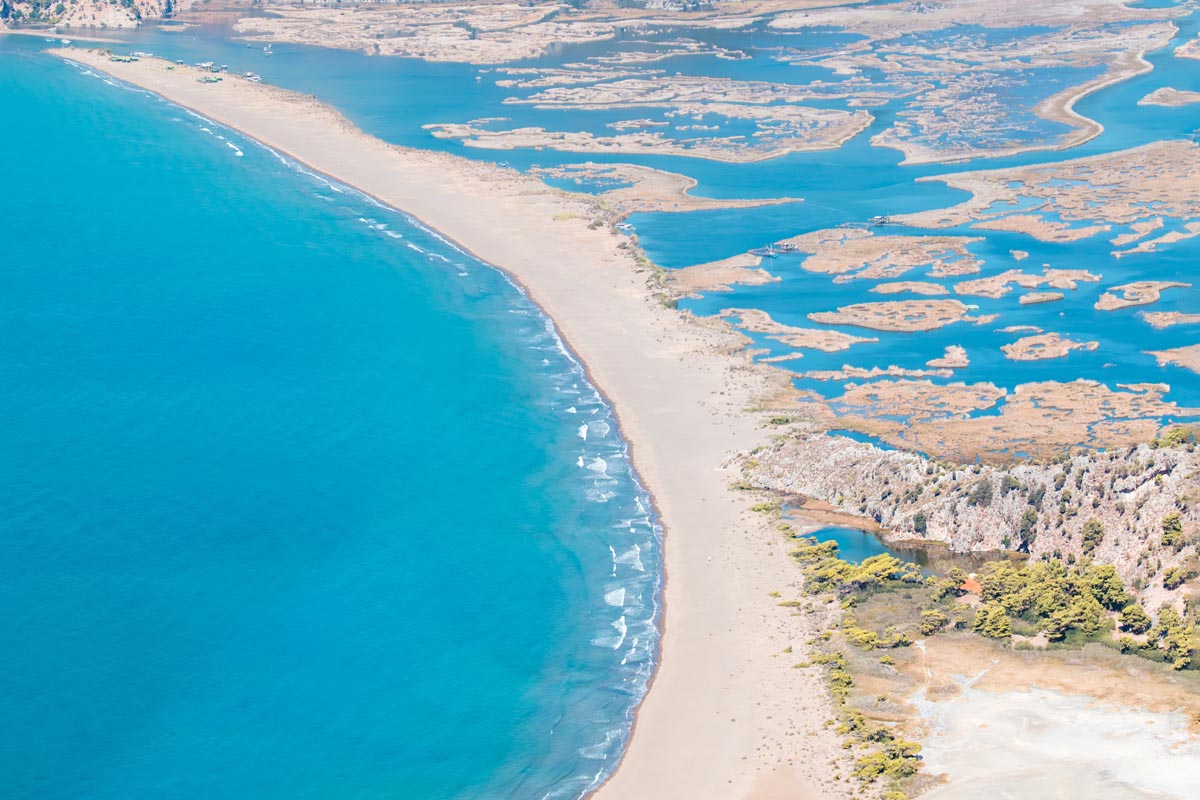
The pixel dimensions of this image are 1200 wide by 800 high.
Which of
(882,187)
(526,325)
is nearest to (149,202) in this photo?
(526,325)

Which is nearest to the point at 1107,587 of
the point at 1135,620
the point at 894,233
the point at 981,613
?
the point at 1135,620

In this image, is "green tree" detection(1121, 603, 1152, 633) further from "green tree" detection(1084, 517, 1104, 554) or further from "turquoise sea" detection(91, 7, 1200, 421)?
"turquoise sea" detection(91, 7, 1200, 421)

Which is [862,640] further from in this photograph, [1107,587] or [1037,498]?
[1037,498]

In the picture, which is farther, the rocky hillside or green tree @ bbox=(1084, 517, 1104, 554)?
green tree @ bbox=(1084, 517, 1104, 554)

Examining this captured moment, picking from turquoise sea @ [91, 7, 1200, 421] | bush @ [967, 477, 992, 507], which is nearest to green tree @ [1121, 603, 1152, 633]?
bush @ [967, 477, 992, 507]

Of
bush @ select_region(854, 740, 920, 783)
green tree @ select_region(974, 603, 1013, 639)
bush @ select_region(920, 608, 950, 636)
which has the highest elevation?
green tree @ select_region(974, 603, 1013, 639)

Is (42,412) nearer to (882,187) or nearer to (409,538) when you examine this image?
(409,538)
